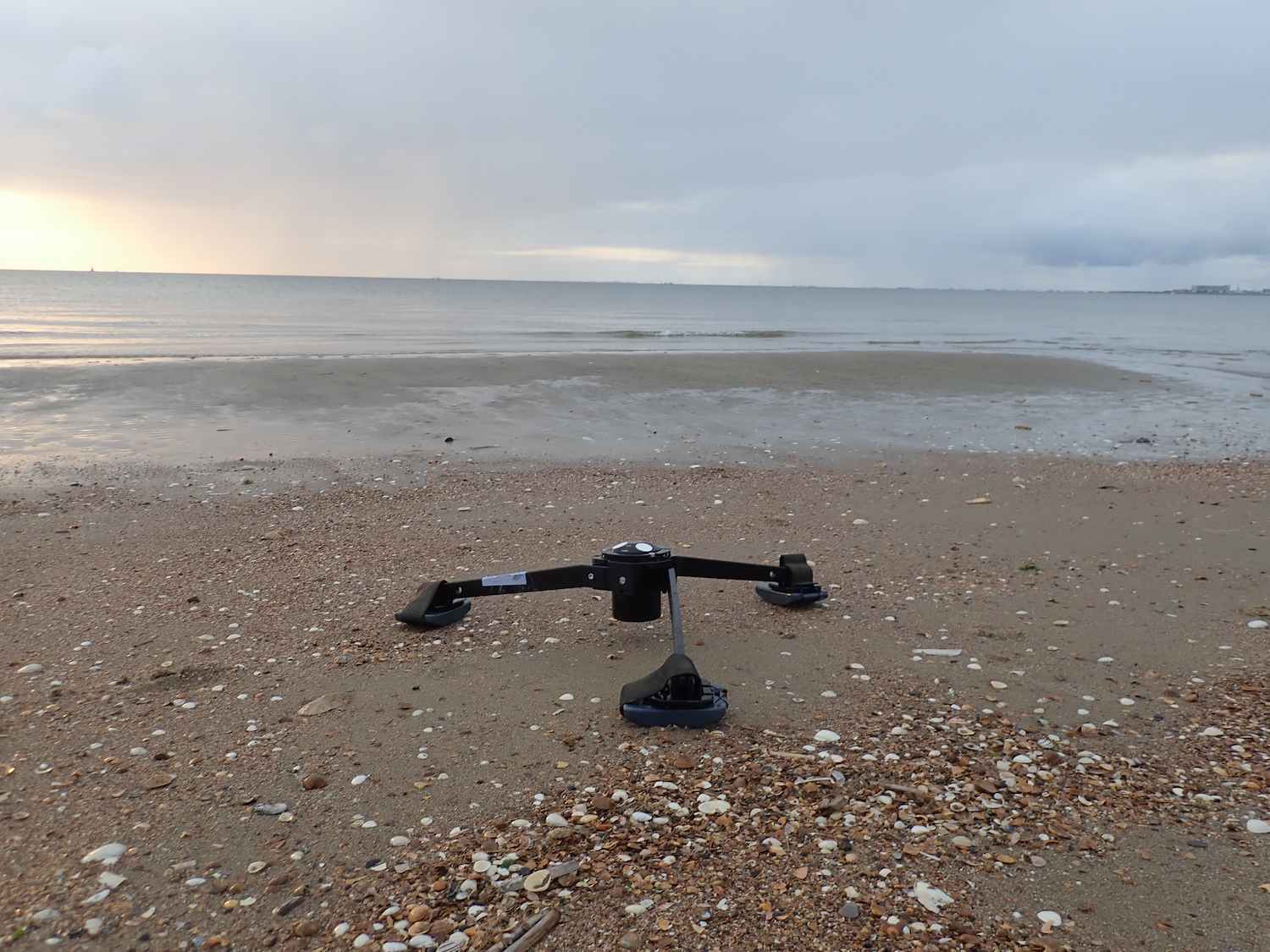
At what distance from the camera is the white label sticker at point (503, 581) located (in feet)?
15.6

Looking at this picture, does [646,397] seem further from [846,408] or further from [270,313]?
[270,313]

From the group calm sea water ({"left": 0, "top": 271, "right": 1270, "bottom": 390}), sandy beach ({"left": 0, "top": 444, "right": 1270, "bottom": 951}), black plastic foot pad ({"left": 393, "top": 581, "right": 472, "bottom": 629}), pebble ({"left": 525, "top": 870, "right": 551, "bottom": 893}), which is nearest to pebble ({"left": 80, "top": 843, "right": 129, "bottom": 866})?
sandy beach ({"left": 0, "top": 444, "right": 1270, "bottom": 951})

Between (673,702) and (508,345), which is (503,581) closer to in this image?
(673,702)

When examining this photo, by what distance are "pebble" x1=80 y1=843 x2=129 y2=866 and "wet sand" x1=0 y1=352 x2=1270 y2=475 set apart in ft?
26.9

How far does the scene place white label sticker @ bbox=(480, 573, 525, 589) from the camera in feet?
15.6

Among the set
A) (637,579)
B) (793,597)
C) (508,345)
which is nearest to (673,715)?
(637,579)

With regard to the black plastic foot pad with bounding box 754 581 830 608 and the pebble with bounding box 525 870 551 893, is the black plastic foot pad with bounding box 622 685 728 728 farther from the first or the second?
the black plastic foot pad with bounding box 754 581 830 608

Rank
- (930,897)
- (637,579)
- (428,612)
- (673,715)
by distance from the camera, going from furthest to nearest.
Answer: (428,612)
(637,579)
(673,715)
(930,897)

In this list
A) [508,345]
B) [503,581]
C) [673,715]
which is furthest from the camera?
[508,345]

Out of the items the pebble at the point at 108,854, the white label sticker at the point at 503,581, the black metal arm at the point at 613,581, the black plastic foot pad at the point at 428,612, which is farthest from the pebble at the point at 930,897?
the black plastic foot pad at the point at 428,612

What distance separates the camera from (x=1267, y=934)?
8.63 feet

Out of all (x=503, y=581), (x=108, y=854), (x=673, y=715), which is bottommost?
(x=108, y=854)

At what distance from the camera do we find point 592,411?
1585 cm

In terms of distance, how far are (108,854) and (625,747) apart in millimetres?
1924
